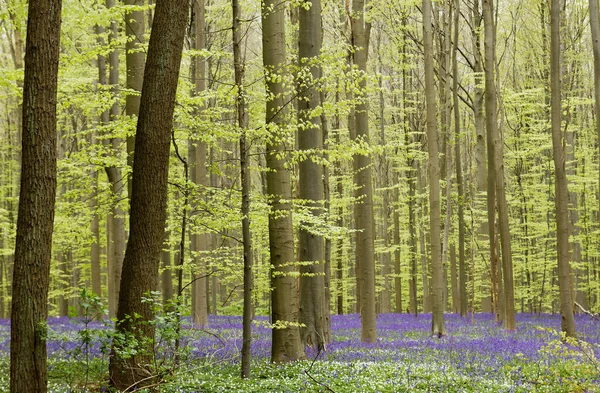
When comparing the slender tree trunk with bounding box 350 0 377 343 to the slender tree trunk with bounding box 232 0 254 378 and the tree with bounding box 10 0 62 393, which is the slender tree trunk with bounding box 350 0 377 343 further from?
the tree with bounding box 10 0 62 393

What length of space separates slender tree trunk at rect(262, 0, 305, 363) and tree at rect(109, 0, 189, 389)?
280 centimetres

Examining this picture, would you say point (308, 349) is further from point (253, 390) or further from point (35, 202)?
point (35, 202)

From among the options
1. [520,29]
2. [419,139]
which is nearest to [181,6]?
[419,139]

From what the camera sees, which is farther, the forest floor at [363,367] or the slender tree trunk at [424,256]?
the slender tree trunk at [424,256]

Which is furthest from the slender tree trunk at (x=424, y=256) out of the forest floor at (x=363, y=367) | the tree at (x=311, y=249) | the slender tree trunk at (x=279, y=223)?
the slender tree trunk at (x=279, y=223)

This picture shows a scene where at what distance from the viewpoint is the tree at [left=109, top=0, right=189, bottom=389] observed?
713 centimetres

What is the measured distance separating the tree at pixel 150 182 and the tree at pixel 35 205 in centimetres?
119

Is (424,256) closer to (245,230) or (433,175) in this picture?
(433,175)

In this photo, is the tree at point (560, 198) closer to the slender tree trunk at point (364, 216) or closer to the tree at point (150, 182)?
the slender tree trunk at point (364, 216)

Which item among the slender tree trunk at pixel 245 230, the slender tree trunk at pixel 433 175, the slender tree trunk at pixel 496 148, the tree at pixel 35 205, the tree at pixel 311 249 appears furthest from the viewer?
the slender tree trunk at pixel 496 148

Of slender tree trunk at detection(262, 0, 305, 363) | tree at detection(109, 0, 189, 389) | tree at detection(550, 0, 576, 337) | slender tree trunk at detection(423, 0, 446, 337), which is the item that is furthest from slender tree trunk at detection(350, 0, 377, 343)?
tree at detection(109, 0, 189, 389)

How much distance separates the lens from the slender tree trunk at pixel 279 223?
392 inches

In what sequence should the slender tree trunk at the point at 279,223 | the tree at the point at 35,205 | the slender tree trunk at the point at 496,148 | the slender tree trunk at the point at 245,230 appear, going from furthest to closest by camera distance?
the slender tree trunk at the point at 496,148
the slender tree trunk at the point at 279,223
the slender tree trunk at the point at 245,230
the tree at the point at 35,205

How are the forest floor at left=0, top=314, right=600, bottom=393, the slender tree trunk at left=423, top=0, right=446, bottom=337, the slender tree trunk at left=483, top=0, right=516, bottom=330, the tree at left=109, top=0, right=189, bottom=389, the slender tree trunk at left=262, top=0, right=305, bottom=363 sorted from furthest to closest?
the slender tree trunk at left=483, top=0, right=516, bottom=330 → the slender tree trunk at left=423, top=0, right=446, bottom=337 → the slender tree trunk at left=262, top=0, right=305, bottom=363 → the tree at left=109, top=0, right=189, bottom=389 → the forest floor at left=0, top=314, right=600, bottom=393
